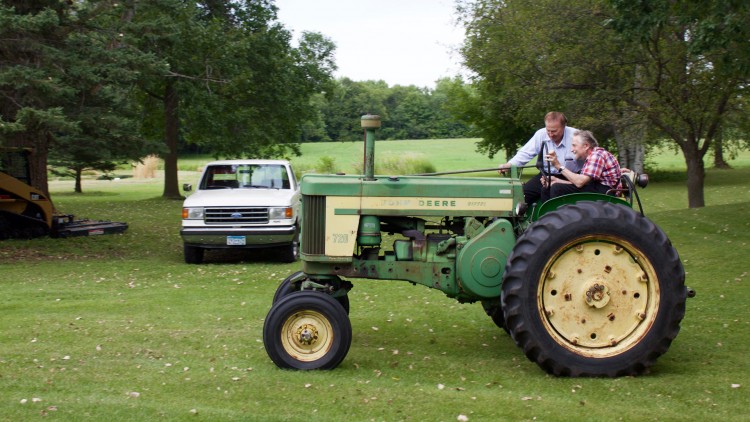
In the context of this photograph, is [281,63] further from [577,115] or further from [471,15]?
[577,115]

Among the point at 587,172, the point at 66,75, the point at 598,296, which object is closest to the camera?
the point at 598,296

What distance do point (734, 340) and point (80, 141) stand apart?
12746mm

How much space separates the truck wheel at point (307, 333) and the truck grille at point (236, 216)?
7.48 m

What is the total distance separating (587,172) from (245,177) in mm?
9545

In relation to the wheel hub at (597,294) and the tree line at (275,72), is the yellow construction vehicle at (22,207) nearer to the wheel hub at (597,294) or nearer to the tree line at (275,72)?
the tree line at (275,72)

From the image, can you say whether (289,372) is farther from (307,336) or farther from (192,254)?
(192,254)

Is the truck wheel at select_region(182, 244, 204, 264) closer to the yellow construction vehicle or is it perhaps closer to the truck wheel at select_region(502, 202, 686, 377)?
Answer: the yellow construction vehicle

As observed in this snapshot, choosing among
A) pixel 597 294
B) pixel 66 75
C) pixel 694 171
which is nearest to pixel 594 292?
pixel 597 294

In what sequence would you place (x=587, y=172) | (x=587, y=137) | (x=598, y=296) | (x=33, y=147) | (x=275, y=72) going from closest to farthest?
(x=598, y=296), (x=587, y=172), (x=587, y=137), (x=33, y=147), (x=275, y=72)

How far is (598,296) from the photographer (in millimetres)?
7113

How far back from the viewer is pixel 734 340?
331 inches

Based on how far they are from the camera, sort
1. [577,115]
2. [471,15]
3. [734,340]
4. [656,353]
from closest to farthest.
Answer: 1. [656,353]
2. [734,340]
3. [577,115]
4. [471,15]

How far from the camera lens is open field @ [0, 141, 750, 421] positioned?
20.1 ft

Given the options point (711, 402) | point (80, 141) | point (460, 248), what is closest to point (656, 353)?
point (711, 402)
